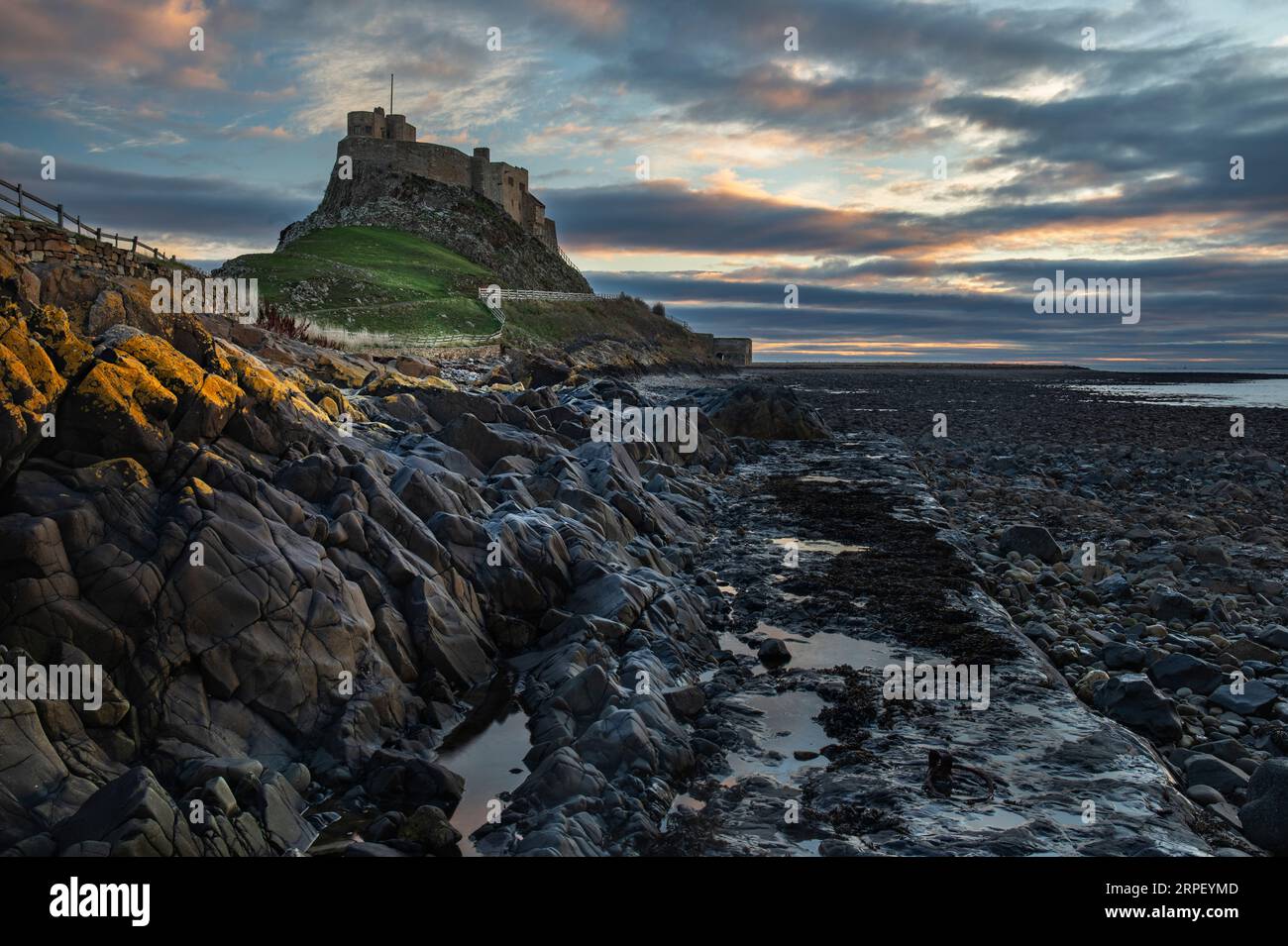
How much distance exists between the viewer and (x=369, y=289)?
62031mm

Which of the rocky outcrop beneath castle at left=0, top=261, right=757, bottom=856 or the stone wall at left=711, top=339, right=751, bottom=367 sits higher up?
the stone wall at left=711, top=339, right=751, bottom=367

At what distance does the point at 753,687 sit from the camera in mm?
10344

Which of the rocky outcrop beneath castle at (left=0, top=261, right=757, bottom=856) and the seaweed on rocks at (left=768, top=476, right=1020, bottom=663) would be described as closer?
the rocky outcrop beneath castle at (left=0, top=261, right=757, bottom=856)

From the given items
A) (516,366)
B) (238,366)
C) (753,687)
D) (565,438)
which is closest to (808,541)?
(565,438)

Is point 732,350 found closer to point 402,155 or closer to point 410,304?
point 402,155

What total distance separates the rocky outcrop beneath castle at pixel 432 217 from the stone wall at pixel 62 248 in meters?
82.2

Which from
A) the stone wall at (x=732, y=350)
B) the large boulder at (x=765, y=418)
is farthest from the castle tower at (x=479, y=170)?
the large boulder at (x=765, y=418)

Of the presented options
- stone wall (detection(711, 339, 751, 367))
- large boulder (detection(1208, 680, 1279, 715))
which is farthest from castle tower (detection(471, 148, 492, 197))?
large boulder (detection(1208, 680, 1279, 715))

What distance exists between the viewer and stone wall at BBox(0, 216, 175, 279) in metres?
23.8

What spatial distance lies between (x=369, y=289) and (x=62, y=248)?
125 ft

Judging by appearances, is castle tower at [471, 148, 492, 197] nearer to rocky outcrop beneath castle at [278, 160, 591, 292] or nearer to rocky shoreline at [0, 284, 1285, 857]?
rocky outcrop beneath castle at [278, 160, 591, 292]

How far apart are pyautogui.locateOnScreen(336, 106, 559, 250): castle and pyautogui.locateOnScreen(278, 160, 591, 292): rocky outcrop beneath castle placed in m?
1.60

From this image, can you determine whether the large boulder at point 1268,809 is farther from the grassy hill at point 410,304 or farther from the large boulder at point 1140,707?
the grassy hill at point 410,304
